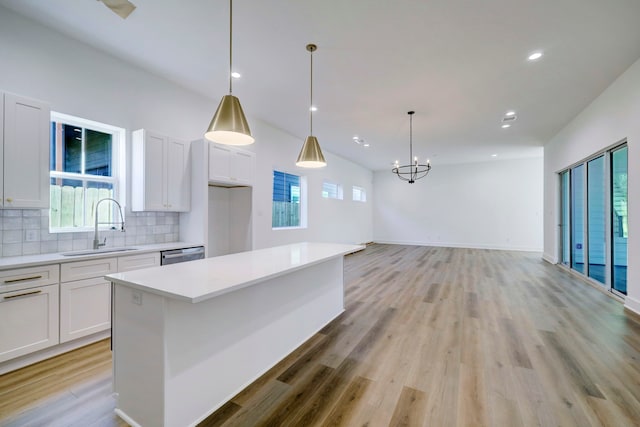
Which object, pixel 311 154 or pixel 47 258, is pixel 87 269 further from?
pixel 311 154

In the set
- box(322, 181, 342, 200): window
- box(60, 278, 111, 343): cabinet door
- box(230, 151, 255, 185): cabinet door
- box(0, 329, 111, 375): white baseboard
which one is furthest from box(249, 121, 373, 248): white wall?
box(0, 329, 111, 375): white baseboard

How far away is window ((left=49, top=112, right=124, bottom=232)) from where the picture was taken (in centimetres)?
289

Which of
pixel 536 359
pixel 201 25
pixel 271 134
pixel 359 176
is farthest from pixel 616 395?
pixel 359 176

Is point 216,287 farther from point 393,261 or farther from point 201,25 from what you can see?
point 393,261

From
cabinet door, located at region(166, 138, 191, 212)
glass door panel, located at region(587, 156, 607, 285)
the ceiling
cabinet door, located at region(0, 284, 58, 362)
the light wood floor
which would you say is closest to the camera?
the light wood floor

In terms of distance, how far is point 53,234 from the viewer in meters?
2.76

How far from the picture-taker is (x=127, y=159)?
3332 millimetres

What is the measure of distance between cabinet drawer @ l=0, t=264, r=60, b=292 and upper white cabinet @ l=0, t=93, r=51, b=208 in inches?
23.2

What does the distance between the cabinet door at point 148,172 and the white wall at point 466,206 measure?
9.05 m

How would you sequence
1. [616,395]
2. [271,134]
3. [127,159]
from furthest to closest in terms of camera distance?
1. [271,134]
2. [127,159]
3. [616,395]

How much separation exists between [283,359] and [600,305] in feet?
14.3

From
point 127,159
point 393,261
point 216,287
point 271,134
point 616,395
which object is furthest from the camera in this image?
point 393,261

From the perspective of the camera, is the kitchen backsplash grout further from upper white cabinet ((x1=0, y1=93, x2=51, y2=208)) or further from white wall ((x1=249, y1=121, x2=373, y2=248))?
white wall ((x1=249, y1=121, x2=373, y2=248))

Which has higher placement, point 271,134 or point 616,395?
point 271,134
